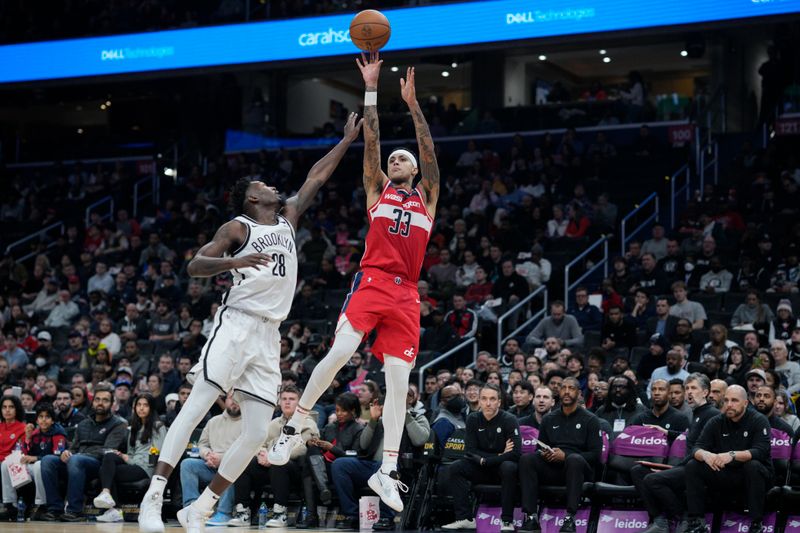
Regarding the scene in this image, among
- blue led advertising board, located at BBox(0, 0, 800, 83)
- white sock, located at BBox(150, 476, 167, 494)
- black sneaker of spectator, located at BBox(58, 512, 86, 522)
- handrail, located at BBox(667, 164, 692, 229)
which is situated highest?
blue led advertising board, located at BBox(0, 0, 800, 83)

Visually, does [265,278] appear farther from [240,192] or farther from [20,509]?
[20,509]

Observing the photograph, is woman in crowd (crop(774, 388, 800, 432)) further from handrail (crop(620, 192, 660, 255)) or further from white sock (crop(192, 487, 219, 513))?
handrail (crop(620, 192, 660, 255))

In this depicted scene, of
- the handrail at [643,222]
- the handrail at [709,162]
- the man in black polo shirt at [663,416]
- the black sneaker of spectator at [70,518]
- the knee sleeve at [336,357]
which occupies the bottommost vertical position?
the black sneaker of spectator at [70,518]

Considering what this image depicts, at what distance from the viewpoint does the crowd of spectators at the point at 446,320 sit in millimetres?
11812

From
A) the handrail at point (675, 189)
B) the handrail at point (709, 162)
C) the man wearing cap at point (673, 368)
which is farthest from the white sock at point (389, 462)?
the handrail at point (709, 162)

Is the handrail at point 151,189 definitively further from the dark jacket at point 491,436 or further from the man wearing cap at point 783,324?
the dark jacket at point 491,436

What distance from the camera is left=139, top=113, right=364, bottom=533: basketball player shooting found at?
276 inches

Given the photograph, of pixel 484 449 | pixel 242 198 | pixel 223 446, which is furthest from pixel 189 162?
pixel 242 198

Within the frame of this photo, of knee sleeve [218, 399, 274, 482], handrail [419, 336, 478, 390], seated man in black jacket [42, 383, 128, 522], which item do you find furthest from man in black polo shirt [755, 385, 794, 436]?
seated man in black jacket [42, 383, 128, 522]

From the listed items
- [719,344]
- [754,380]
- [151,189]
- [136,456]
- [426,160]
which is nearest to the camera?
[426,160]

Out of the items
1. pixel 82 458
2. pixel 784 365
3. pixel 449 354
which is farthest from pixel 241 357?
pixel 449 354

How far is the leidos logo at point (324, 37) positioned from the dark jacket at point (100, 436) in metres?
8.48

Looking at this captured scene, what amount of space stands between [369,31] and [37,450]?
728cm

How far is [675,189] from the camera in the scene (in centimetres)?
1981
